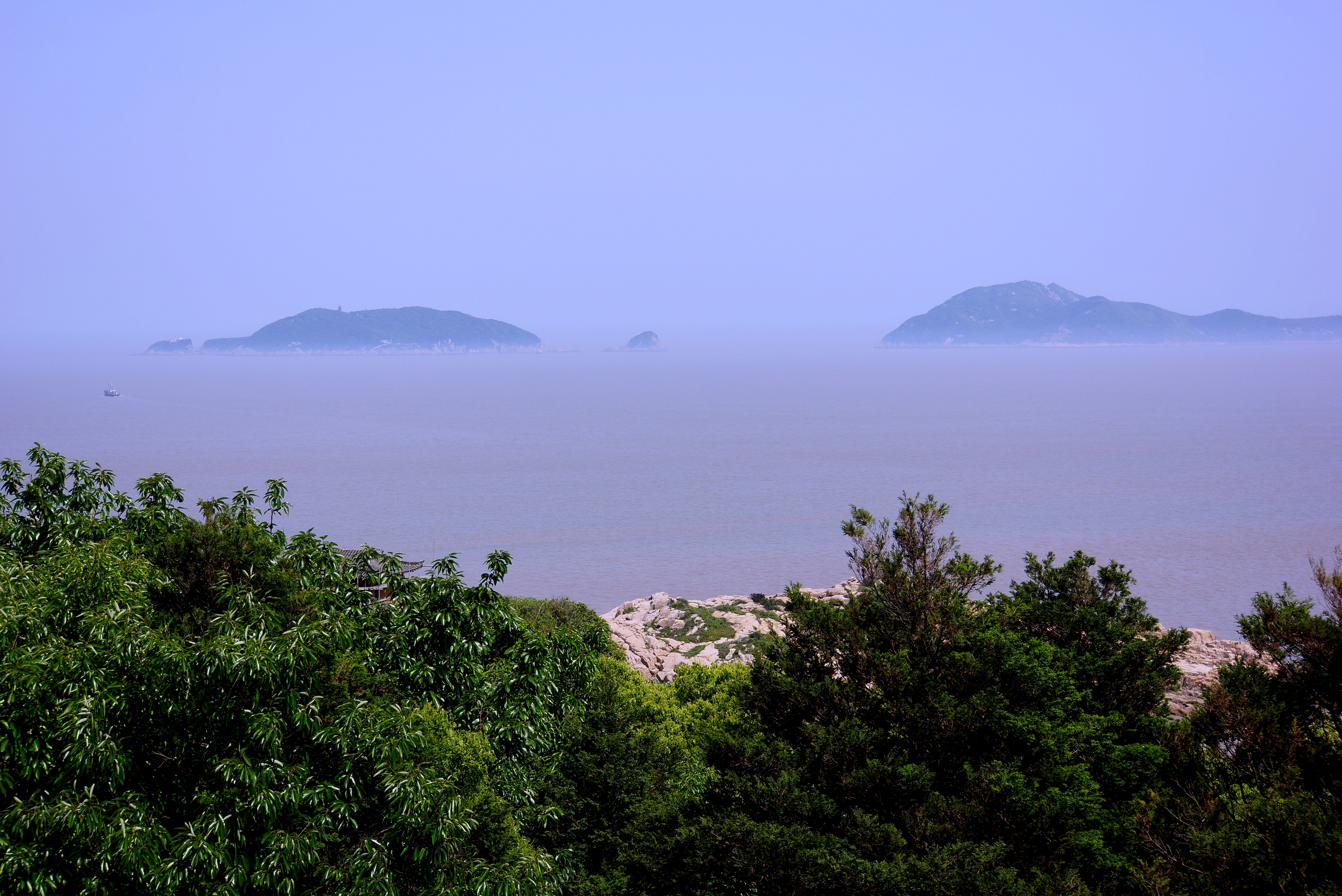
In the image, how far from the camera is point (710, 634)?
33.0 meters

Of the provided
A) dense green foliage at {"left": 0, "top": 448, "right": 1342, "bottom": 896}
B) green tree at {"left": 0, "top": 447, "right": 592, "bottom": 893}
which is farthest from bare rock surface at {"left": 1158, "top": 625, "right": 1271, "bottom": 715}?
green tree at {"left": 0, "top": 447, "right": 592, "bottom": 893}

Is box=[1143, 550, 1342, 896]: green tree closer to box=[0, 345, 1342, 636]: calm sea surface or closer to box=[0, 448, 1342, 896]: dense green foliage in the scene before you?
box=[0, 448, 1342, 896]: dense green foliage

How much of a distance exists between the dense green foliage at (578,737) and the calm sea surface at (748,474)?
30.5 metres

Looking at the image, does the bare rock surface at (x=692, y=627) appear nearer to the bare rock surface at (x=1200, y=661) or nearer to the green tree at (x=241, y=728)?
the bare rock surface at (x=1200, y=661)

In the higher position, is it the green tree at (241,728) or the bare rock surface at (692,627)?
the green tree at (241,728)

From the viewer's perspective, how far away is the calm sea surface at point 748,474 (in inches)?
2131

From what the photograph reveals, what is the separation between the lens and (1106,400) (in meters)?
150

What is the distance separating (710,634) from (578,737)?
1760 centimetres

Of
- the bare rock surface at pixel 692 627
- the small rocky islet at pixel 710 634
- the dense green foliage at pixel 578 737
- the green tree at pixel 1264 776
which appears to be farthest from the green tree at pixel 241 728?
the bare rock surface at pixel 692 627

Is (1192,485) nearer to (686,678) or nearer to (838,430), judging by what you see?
(838,430)

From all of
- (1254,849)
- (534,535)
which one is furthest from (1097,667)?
(534,535)

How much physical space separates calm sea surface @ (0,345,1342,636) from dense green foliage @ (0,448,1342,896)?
30.5 metres

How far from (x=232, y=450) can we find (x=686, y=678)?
85491mm

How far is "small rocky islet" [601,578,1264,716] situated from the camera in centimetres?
2664
